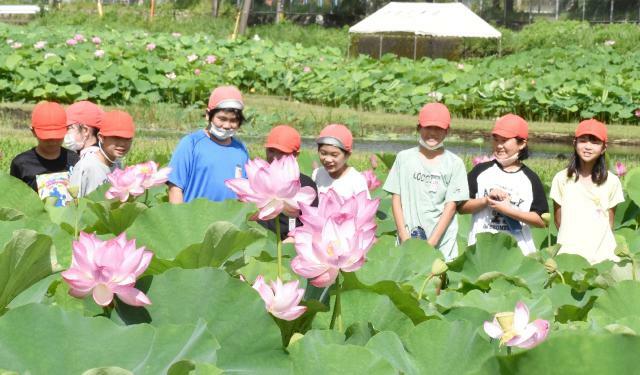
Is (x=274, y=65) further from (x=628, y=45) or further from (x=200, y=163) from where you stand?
(x=200, y=163)

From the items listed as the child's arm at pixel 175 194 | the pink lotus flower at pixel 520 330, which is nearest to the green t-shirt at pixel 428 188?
the child's arm at pixel 175 194

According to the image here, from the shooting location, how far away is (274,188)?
227cm

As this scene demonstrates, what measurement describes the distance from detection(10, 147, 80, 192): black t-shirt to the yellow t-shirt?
215 centimetres

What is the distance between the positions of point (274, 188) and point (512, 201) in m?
3.03

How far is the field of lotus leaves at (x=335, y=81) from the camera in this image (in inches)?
640

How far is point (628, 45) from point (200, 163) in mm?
24300

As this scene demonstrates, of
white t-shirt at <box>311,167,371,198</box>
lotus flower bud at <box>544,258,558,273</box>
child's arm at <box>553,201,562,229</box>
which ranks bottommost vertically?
child's arm at <box>553,201,562,229</box>

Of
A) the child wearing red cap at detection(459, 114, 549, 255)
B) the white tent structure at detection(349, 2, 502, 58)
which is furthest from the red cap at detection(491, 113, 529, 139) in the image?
the white tent structure at detection(349, 2, 502, 58)

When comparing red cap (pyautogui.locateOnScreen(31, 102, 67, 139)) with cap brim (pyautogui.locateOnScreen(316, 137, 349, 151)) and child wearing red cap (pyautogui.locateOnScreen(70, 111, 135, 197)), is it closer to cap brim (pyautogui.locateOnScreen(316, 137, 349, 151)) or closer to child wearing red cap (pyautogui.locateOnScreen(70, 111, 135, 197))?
child wearing red cap (pyautogui.locateOnScreen(70, 111, 135, 197))

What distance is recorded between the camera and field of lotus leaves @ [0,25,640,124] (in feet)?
53.3

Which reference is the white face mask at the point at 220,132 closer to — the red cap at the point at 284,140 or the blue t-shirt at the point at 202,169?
the blue t-shirt at the point at 202,169

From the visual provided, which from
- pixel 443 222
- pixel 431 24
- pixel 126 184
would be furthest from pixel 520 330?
pixel 431 24

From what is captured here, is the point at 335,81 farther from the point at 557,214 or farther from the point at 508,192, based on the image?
the point at 508,192

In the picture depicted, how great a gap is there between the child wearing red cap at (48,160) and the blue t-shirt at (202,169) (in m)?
0.48
